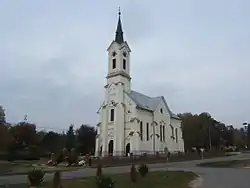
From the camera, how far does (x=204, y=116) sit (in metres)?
112

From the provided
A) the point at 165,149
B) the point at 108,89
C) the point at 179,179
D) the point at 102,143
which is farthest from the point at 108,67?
the point at 179,179

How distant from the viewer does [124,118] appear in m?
68.2

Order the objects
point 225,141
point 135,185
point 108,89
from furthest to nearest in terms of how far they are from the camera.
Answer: point 225,141, point 108,89, point 135,185

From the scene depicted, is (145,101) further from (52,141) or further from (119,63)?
(52,141)

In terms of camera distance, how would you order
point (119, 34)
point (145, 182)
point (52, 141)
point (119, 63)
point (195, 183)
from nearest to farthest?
1. point (145, 182)
2. point (195, 183)
3. point (119, 63)
4. point (119, 34)
5. point (52, 141)

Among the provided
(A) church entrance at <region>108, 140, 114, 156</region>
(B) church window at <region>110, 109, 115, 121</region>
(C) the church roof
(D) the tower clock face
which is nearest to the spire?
(D) the tower clock face

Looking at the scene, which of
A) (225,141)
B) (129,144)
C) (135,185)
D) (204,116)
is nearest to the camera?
(135,185)

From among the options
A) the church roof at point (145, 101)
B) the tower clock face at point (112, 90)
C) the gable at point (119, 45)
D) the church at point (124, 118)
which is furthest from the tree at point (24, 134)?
the gable at point (119, 45)

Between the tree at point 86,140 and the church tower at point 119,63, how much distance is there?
23974mm

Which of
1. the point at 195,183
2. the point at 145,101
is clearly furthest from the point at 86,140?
the point at 195,183

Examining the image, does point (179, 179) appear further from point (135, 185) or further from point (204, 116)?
point (204, 116)

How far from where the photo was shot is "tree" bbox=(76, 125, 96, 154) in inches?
3376

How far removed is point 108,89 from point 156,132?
15684 millimetres

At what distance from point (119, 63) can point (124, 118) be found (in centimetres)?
1336
